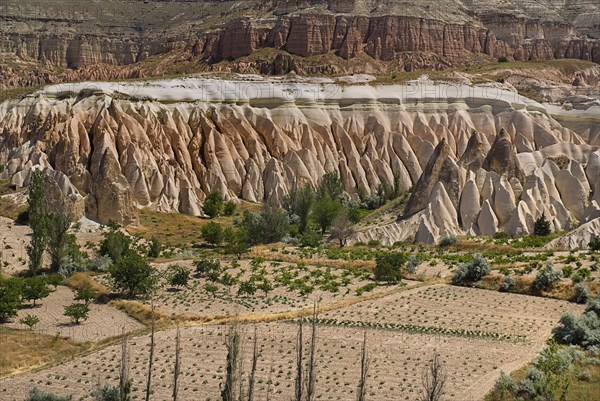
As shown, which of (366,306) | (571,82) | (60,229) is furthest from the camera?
(571,82)

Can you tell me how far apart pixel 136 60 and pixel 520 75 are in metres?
73.5

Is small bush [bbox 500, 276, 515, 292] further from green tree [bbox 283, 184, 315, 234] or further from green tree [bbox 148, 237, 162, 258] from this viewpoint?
green tree [bbox 283, 184, 315, 234]

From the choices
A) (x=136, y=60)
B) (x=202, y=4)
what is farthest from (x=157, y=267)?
(x=202, y=4)

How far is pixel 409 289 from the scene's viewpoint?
124ft

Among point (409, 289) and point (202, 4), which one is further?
point (202, 4)

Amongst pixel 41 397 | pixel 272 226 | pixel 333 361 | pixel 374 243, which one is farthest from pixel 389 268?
pixel 41 397

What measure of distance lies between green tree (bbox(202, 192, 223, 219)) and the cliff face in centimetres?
5771

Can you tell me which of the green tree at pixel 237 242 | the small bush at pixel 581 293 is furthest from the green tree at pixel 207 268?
the small bush at pixel 581 293

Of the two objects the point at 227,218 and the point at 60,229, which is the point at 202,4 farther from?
the point at 60,229

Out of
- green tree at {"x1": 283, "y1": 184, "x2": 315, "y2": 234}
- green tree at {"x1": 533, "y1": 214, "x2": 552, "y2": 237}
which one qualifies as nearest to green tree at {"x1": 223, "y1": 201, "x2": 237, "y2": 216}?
green tree at {"x1": 283, "y1": 184, "x2": 315, "y2": 234}

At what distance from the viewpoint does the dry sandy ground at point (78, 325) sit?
32188 millimetres

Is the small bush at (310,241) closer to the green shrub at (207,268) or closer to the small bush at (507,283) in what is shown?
the green shrub at (207,268)

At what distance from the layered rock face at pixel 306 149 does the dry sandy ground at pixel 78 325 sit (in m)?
16.0

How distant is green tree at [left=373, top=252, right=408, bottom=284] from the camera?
39562 millimetres
